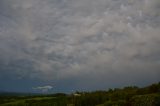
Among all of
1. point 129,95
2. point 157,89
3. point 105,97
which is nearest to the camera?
point 157,89

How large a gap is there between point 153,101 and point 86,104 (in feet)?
188

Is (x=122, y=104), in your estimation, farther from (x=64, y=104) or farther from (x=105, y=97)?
(x=64, y=104)

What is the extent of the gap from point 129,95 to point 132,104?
2051cm

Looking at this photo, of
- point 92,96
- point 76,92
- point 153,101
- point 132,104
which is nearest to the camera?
point 153,101

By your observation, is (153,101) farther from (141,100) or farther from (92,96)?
(92,96)

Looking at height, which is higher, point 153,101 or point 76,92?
point 76,92

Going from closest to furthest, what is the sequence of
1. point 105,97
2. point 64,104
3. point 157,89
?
point 157,89 < point 105,97 < point 64,104

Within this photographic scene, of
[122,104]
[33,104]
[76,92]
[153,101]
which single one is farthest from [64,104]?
[153,101]

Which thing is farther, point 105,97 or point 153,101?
point 105,97

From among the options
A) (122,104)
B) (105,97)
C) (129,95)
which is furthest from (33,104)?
(122,104)

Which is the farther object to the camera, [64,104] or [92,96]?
[64,104]

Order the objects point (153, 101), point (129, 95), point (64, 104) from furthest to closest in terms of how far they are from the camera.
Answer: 1. point (64, 104)
2. point (129, 95)
3. point (153, 101)

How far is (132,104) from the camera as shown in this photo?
307ft

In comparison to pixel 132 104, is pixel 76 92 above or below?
above
